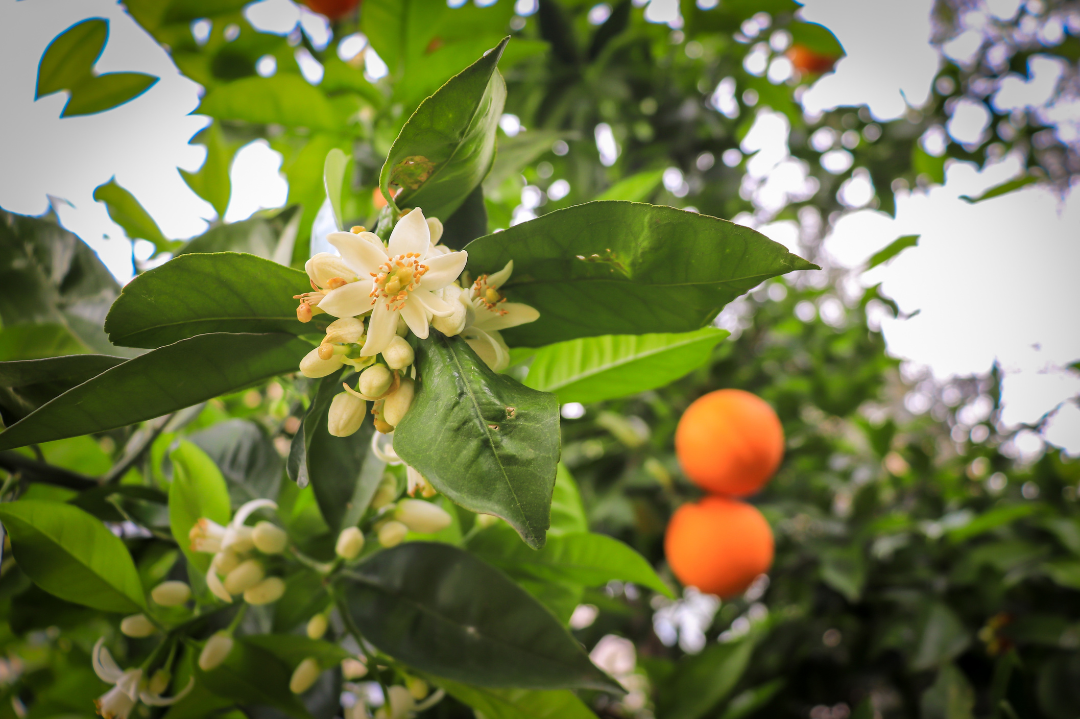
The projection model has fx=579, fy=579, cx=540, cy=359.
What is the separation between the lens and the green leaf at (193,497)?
0.34 m

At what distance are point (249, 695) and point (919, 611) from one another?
82 centimetres

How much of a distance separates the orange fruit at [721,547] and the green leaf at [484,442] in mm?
625

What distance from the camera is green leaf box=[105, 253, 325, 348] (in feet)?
0.74

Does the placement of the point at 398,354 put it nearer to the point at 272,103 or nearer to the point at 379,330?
the point at 379,330

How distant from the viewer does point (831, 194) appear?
1034 millimetres

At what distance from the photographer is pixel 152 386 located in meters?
0.23

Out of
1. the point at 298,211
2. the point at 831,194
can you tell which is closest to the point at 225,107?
the point at 298,211

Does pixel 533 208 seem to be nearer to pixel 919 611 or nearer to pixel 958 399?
pixel 919 611

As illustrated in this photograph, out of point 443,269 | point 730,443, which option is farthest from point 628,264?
point 730,443

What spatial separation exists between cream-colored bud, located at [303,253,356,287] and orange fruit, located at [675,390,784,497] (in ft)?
1.98

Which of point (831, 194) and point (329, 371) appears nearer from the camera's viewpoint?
point (329, 371)

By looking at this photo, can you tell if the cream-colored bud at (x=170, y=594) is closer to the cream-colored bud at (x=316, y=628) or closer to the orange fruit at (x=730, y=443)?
the cream-colored bud at (x=316, y=628)

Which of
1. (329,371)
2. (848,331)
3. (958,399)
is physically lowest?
(958,399)

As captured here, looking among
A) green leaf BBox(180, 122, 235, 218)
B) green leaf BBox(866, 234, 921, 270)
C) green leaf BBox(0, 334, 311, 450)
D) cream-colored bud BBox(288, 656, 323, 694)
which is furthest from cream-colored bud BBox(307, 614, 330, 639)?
green leaf BBox(866, 234, 921, 270)
